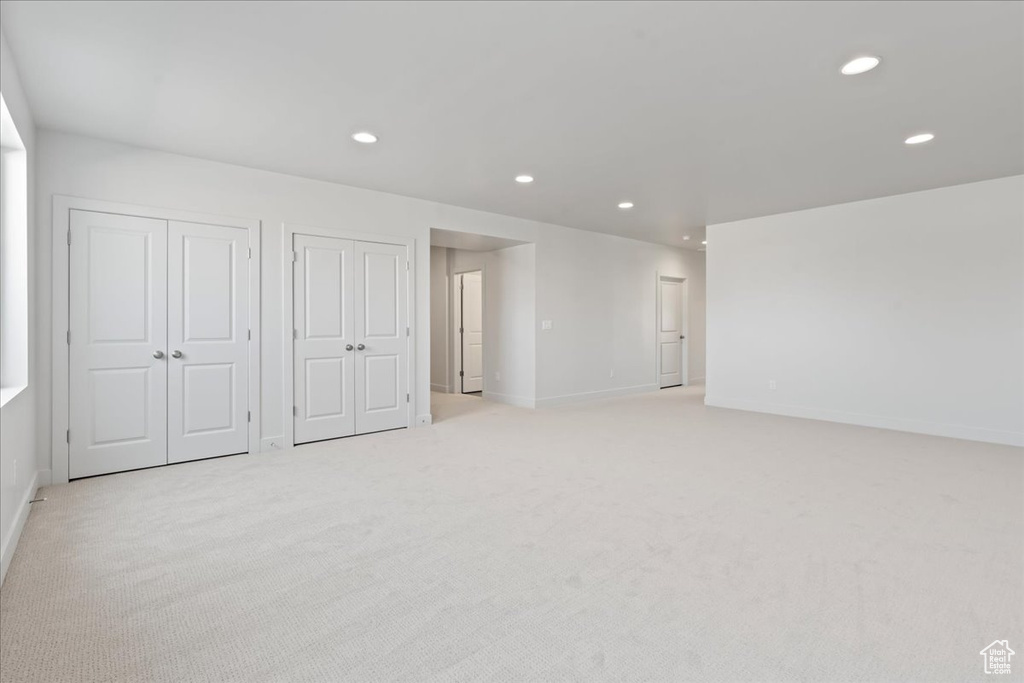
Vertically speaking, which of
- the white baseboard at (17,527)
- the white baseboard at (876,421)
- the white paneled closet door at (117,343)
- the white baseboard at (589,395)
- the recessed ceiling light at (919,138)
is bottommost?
the white baseboard at (17,527)

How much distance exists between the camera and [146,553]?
2508 millimetres

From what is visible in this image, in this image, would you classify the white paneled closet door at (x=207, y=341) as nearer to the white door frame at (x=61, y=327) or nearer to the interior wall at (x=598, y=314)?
the white door frame at (x=61, y=327)

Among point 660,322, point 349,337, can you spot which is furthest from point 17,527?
point 660,322

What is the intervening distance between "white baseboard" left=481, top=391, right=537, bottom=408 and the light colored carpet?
2885 millimetres

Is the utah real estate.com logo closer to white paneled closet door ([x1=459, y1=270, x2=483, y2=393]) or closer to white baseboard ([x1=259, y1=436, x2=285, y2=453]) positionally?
white baseboard ([x1=259, y1=436, x2=285, y2=453])

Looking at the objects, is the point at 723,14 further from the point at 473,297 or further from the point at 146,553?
the point at 473,297

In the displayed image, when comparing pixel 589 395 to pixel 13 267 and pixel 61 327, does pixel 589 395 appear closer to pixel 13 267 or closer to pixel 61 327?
pixel 61 327

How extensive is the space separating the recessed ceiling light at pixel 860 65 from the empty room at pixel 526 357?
2 cm

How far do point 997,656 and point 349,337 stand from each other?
482 centimetres

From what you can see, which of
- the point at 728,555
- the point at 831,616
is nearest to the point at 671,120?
the point at 728,555

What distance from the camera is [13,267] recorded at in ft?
10.2

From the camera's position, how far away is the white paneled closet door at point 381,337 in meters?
5.18

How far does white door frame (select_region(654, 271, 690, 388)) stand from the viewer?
8.65m

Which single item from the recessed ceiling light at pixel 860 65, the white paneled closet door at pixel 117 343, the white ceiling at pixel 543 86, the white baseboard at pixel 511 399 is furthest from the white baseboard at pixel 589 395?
the recessed ceiling light at pixel 860 65
